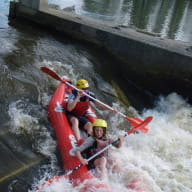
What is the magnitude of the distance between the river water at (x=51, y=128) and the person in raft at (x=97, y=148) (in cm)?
24

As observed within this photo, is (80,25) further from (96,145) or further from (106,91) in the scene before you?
(96,145)

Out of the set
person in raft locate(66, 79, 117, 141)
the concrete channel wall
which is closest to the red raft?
person in raft locate(66, 79, 117, 141)

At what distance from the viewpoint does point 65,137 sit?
4715mm

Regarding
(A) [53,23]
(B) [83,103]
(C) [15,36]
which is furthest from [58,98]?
(A) [53,23]

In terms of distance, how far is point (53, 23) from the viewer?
9.73 m

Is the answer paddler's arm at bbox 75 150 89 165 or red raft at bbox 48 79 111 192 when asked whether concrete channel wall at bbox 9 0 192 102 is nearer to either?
red raft at bbox 48 79 111 192

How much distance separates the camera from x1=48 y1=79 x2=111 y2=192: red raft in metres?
3.91

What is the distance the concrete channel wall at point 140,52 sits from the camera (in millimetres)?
7172

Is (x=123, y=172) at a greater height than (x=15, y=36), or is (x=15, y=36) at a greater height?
(x=15, y=36)

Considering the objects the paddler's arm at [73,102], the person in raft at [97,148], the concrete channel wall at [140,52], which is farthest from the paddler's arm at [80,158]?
the concrete channel wall at [140,52]

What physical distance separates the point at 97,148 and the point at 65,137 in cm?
65

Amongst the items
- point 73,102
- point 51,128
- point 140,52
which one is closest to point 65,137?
point 51,128

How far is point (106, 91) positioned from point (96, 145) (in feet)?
9.59

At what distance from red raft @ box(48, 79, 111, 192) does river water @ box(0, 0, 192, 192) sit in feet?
0.51
